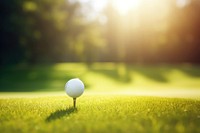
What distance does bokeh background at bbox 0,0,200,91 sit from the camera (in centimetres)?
3550

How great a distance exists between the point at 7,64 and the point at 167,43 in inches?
1317

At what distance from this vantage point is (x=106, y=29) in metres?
73.4

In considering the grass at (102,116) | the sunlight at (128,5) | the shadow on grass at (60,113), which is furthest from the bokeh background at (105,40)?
the shadow on grass at (60,113)

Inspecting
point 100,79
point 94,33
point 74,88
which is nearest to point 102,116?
point 74,88

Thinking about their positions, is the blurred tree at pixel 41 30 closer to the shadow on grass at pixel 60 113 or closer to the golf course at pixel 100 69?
the golf course at pixel 100 69

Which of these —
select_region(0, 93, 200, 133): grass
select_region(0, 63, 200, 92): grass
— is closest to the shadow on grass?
select_region(0, 93, 200, 133): grass

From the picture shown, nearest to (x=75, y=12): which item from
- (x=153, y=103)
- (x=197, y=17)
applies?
(x=197, y=17)

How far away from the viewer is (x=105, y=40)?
73.1 metres

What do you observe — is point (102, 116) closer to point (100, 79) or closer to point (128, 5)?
point (100, 79)

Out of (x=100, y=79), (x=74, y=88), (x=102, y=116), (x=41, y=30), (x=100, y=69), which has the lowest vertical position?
(x=102, y=116)

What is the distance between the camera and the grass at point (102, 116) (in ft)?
30.5

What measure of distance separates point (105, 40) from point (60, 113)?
62.2 m

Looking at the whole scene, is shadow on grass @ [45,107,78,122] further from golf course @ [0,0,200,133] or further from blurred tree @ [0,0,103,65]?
blurred tree @ [0,0,103,65]

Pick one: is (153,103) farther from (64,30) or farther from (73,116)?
(64,30)
